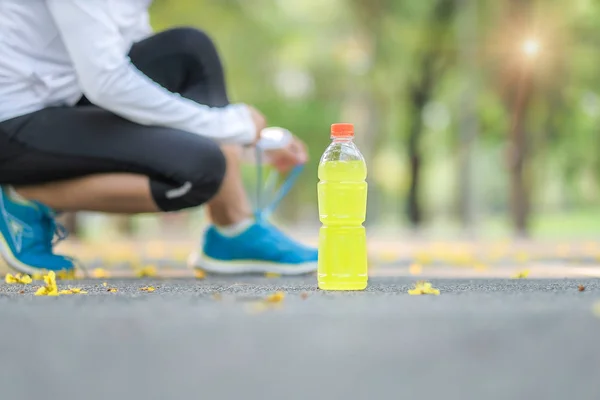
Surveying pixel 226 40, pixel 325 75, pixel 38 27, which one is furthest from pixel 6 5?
pixel 325 75

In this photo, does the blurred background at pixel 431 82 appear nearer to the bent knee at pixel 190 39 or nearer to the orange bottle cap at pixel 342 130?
the bent knee at pixel 190 39

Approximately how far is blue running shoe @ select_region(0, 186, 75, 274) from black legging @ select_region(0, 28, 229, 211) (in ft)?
0.53

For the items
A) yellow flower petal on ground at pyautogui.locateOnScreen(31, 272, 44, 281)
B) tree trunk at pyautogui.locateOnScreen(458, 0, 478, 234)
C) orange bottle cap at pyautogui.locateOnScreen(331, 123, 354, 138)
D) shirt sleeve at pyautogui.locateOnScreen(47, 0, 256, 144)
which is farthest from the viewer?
tree trunk at pyautogui.locateOnScreen(458, 0, 478, 234)

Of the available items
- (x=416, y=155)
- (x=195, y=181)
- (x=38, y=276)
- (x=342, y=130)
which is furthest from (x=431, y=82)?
(x=342, y=130)

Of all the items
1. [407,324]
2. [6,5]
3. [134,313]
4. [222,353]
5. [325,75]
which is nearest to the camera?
[222,353]

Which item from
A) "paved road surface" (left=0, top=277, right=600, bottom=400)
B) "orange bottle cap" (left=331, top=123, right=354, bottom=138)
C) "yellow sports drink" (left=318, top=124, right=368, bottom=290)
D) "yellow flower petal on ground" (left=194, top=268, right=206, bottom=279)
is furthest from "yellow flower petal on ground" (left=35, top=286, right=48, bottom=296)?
"yellow flower petal on ground" (left=194, top=268, right=206, bottom=279)

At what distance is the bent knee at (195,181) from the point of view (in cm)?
484

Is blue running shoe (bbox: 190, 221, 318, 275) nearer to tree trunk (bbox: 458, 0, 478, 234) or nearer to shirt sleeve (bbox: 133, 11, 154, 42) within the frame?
shirt sleeve (bbox: 133, 11, 154, 42)

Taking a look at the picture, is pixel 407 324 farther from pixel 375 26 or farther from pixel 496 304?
pixel 375 26

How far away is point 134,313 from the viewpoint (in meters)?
2.94

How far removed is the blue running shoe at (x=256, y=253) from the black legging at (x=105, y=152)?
51 cm

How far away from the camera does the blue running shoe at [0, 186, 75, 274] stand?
4.96m

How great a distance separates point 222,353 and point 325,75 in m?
30.5

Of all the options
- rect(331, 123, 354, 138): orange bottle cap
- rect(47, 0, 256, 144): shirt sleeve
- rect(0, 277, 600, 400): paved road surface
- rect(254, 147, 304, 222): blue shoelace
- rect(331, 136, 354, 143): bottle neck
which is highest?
rect(47, 0, 256, 144): shirt sleeve
